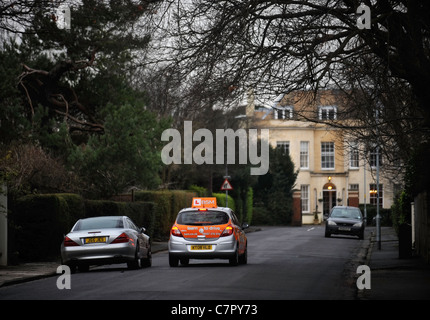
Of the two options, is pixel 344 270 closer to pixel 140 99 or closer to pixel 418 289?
pixel 418 289

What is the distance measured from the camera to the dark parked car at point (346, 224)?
1892 inches

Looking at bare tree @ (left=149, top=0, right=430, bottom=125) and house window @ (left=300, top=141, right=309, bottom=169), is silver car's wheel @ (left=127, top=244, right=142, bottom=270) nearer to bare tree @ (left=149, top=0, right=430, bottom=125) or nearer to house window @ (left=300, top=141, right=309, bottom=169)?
bare tree @ (left=149, top=0, right=430, bottom=125)

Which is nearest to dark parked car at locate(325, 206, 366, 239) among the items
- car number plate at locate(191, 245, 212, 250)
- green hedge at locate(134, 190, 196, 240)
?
green hedge at locate(134, 190, 196, 240)

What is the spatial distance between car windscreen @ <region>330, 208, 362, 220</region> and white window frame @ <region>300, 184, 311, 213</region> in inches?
1644

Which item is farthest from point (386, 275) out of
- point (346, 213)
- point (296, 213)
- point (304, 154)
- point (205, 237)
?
point (304, 154)

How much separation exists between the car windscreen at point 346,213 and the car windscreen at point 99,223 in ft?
88.2

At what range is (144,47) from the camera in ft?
66.2

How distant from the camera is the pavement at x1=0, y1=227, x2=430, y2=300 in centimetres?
1585

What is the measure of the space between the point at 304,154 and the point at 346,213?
44718mm

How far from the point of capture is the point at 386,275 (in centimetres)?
2075

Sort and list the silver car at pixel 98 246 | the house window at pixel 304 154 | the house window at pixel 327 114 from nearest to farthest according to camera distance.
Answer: the silver car at pixel 98 246
the house window at pixel 327 114
the house window at pixel 304 154

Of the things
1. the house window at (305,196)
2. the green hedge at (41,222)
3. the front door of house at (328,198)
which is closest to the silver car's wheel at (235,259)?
the green hedge at (41,222)

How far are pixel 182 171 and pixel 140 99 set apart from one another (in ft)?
48.3

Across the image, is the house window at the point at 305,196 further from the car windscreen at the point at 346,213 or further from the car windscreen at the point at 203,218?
the car windscreen at the point at 203,218
